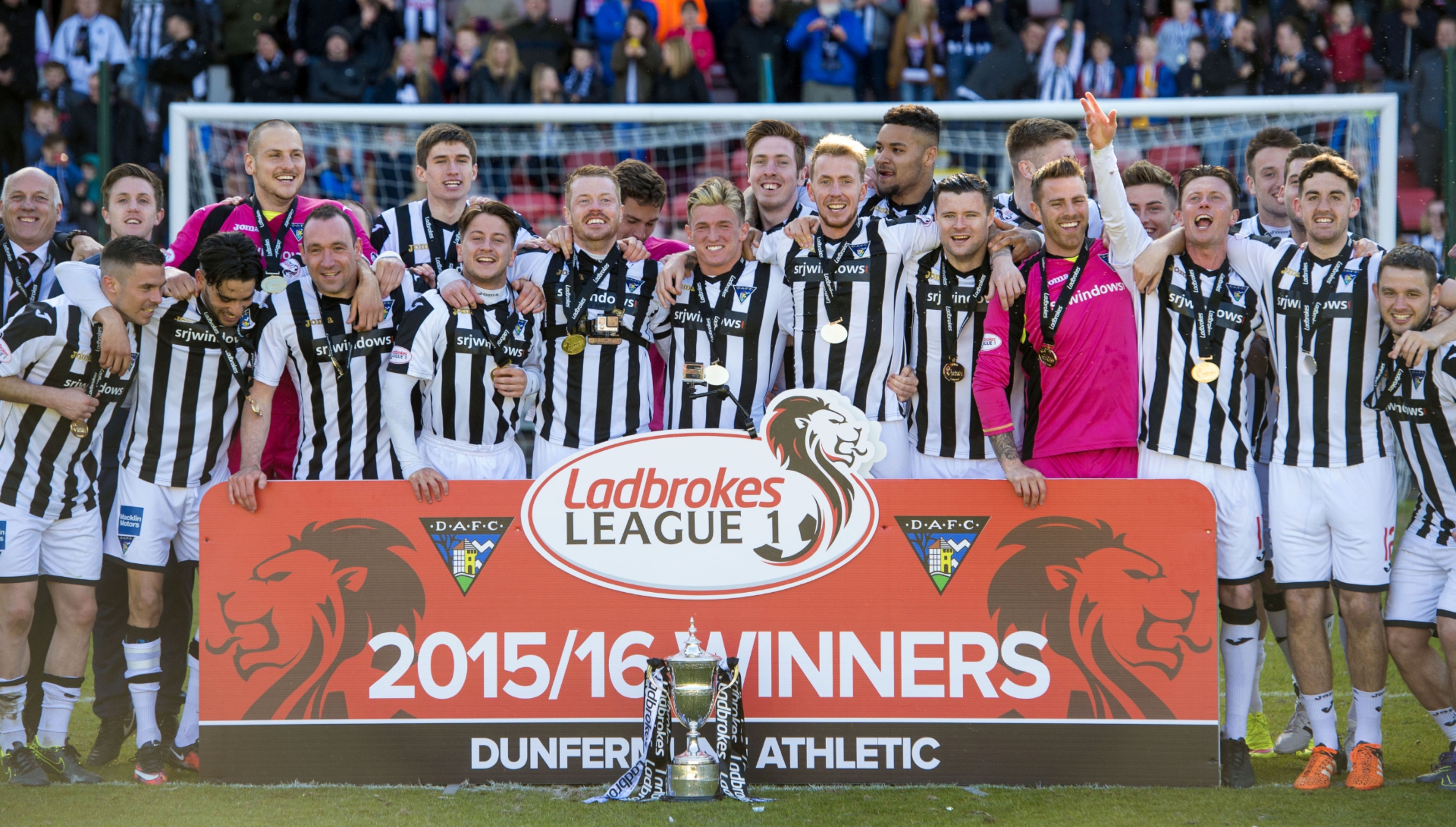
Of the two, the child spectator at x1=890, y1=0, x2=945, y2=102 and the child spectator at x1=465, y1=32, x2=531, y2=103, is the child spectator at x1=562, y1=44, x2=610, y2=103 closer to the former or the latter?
the child spectator at x1=465, y1=32, x2=531, y2=103

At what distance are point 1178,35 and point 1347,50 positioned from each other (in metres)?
1.57

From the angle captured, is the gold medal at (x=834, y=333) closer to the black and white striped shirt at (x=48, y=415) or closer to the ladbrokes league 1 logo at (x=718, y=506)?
the ladbrokes league 1 logo at (x=718, y=506)

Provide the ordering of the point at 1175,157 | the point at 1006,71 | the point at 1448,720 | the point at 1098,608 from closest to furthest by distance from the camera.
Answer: the point at 1098,608, the point at 1448,720, the point at 1175,157, the point at 1006,71

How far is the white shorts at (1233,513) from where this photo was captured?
4.70 metres

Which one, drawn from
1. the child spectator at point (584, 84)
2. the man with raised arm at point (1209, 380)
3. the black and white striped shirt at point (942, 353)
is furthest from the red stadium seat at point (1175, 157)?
the black and white striped shirt at point (942, 353)

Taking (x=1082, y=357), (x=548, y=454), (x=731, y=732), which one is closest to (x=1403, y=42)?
(x=1082, y=357)

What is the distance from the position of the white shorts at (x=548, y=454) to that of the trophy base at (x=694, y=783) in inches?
50.8

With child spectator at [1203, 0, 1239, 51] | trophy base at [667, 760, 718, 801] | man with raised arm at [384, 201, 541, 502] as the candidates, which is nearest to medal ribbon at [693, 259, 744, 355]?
man with raised arm at [384, 201, 541, 502]

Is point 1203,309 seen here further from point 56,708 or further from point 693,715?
point 56,708

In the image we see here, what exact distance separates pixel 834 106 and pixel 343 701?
5434 mm

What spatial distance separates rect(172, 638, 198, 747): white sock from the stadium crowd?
0.04m

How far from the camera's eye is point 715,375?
4.96 meters

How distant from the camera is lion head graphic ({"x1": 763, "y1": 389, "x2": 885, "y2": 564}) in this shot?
463 cm

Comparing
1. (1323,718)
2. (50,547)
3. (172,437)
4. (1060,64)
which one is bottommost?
(1323,718)
